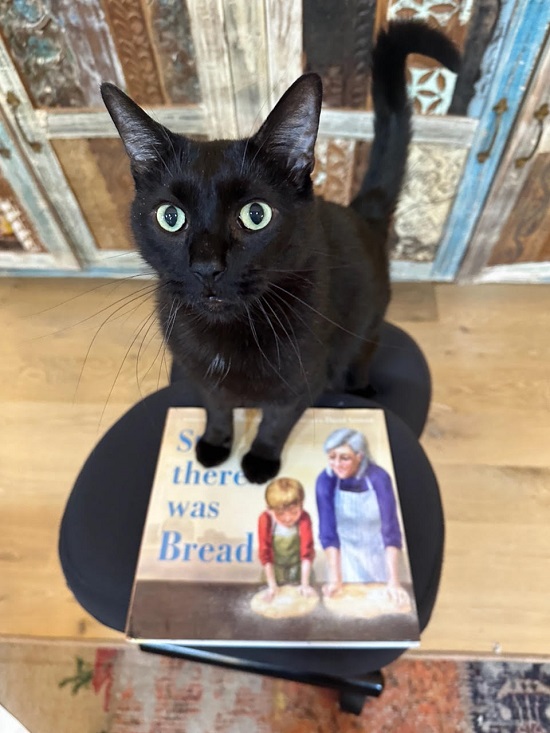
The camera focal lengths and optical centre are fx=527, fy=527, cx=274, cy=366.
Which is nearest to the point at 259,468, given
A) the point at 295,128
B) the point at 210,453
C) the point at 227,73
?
the point at 210,453

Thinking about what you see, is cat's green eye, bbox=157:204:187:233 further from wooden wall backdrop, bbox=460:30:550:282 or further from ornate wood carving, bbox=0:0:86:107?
wooden wall backdrop, bbox=460:30:550:282

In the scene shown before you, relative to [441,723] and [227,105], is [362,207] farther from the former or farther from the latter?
[441,723]

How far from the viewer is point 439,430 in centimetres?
121

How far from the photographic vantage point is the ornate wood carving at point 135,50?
943 mm

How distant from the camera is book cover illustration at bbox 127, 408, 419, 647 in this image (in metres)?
0.68

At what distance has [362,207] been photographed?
921mm

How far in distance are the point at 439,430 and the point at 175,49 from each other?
37.7 inches

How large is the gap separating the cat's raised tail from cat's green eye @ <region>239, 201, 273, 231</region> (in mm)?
369

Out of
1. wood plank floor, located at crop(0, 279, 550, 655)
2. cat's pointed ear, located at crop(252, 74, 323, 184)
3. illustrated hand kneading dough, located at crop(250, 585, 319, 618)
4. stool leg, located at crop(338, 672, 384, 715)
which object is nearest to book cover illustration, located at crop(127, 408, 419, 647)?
illustrated hand kneading dough, located at crop(250, 585, 319, 618)

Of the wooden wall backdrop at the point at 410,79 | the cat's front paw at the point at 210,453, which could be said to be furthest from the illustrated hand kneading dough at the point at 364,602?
the wooden wall backdrop at the point at 410,79

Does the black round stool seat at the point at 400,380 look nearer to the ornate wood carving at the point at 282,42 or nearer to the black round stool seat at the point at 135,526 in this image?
the black round stool seat at the point at 135,526

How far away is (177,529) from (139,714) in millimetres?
392

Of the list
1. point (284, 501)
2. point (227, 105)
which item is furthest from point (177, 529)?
point (227, 105)

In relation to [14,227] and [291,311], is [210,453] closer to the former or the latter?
[291,311]
